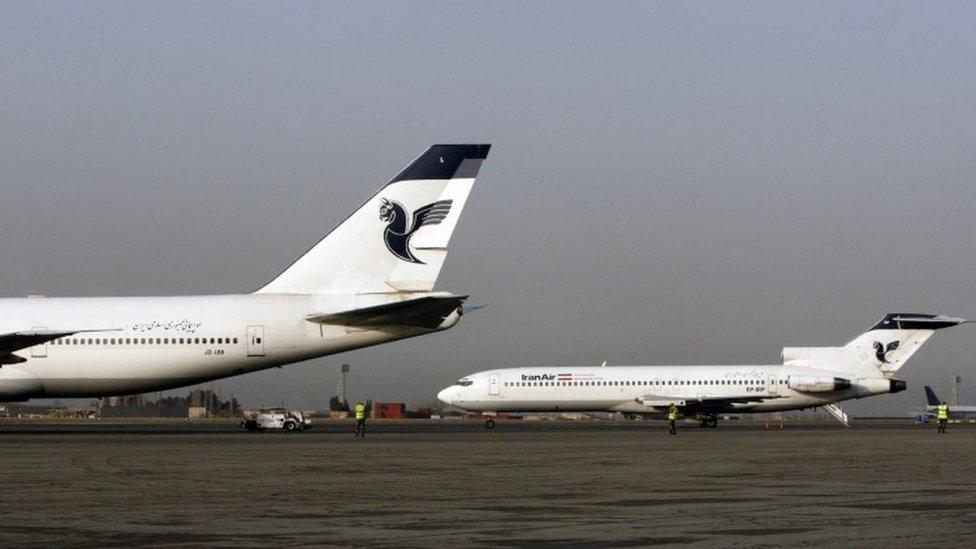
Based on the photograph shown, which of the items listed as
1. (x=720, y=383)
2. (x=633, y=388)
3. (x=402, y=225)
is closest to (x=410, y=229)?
(x=402, y=225)

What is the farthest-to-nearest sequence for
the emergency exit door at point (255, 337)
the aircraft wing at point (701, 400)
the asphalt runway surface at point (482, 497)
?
the aircraft wing at point (701, 400) → the emergency exit door at point (255, 337) → the asphalt runway surface at point (482, 497)

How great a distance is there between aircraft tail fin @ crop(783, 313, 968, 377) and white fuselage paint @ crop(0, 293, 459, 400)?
36.6 meters

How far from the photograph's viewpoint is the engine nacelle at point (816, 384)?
244 feet

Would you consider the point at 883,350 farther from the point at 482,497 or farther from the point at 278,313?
the point at 482,497

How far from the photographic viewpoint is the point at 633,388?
7588 centimetres

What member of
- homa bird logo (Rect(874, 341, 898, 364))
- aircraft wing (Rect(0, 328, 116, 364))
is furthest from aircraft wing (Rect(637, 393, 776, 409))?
aircraft wing (Rect(0, 328, 116, 364))

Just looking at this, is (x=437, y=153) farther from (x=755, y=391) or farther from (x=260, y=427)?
(x=755, y=391)

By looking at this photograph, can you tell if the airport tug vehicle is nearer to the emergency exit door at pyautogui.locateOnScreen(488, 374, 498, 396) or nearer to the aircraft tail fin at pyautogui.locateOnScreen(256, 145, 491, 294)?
the emergency exit door at pyautogui.locateOnScreen(488, 374, 498, 396)

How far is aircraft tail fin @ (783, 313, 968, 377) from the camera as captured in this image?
249 feet

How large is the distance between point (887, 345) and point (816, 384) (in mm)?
4936

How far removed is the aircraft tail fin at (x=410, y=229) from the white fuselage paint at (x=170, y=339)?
24.2 inches

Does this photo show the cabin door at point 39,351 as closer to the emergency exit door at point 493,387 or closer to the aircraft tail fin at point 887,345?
the emergency exit door at point 493,387

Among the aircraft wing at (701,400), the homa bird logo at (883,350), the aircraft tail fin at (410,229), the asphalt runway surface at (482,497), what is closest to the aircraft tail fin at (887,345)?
the homa bird logo at (883,350)

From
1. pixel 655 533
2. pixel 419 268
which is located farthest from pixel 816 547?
pixel 419 268
